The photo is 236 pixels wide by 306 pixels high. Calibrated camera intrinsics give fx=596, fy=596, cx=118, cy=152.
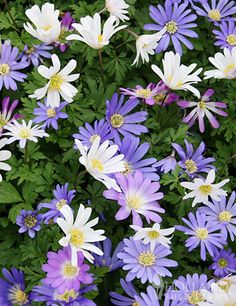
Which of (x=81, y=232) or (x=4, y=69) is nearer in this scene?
(x=81, y=232)

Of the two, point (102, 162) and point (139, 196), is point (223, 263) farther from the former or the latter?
point (102, 162)

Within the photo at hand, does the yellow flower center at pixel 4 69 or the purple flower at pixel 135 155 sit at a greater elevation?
the yellow flower center at pixel 4 69

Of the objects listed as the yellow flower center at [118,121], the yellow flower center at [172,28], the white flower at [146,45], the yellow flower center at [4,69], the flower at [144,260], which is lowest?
the flower at [144,260]

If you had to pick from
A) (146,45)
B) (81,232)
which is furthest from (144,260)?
(146,45)

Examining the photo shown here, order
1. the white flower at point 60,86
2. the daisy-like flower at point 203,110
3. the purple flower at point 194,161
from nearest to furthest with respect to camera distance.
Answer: the white flower at point 60,86, the purple flower at point 194,161, the daisy-like flower at point 203,110

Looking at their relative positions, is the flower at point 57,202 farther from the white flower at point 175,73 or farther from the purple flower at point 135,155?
the white flower at point 175,73

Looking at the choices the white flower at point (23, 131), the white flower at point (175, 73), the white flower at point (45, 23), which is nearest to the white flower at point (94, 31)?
the white flower at point (45, 23)

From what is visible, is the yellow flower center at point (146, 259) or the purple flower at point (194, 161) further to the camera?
the purple flower at point (194, 161)
